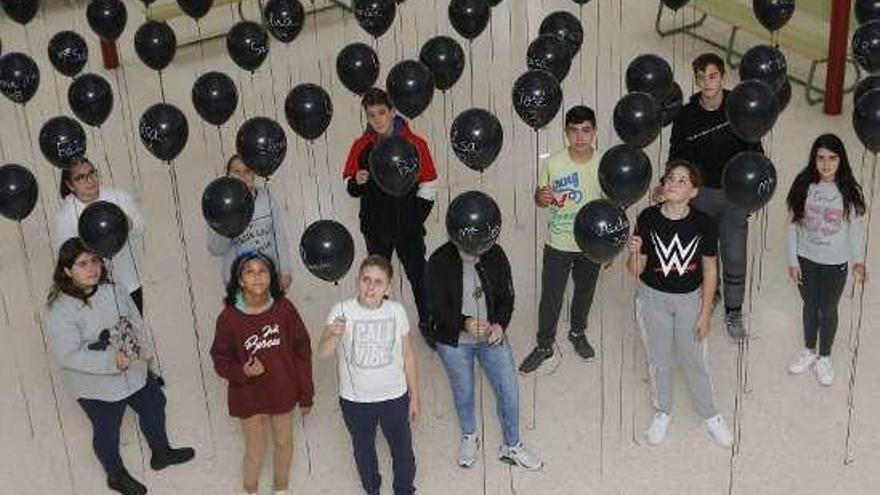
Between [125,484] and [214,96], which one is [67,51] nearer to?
[214,96]

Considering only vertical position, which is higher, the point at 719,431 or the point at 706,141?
the point at 706,141

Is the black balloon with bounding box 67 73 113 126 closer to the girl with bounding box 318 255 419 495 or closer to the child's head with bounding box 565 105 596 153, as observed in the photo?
the girl with bounding box 318 255 419 495

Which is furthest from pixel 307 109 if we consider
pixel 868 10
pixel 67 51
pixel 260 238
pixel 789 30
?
pixel 789 30

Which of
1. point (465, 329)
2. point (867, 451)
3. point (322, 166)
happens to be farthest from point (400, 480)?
point (322, 166)

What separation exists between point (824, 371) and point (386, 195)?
1869 millimetres

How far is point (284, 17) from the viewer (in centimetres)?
608

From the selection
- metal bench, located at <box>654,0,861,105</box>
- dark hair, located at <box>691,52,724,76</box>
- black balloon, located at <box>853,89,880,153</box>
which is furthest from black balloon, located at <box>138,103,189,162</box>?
metal bench, located at <box>654,0,861,105</box>

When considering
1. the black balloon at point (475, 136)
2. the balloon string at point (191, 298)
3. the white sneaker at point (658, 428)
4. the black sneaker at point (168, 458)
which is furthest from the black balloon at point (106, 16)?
the white sneaker at point (658, 428)

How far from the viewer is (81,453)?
4.64 m

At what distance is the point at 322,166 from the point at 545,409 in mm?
2621

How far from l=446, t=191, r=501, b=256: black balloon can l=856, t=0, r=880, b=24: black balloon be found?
259cm

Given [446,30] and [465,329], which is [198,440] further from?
[446,30]

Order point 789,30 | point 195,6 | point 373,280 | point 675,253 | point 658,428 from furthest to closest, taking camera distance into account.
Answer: point 789,30
point 195,6
point 658,428
point 675,253
point 373,280

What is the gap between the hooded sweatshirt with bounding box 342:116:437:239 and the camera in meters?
4.71
